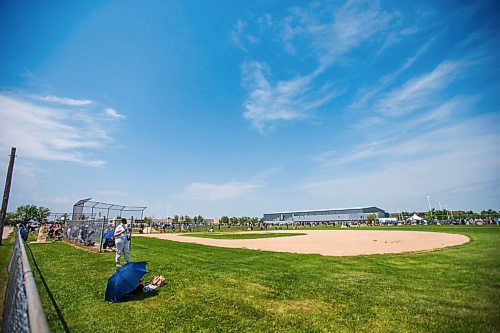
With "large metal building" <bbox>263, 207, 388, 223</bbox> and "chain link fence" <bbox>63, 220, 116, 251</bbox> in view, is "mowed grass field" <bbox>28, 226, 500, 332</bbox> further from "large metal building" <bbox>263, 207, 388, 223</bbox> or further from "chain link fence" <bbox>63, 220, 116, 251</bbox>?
"large metal building" <bbox>263, 207, 388, 223</bbox>

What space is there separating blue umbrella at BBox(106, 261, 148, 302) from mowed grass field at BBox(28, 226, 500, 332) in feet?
0.82

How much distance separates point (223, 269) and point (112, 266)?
4.81m

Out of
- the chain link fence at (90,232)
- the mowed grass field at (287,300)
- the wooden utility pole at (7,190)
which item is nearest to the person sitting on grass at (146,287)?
the mowed grass field at (287,300)

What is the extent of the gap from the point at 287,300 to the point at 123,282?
411cm

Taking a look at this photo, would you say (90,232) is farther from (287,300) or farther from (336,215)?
(336,215)

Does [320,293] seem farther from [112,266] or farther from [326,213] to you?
[326,213]

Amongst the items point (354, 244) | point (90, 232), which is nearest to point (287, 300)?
point (90, 232)

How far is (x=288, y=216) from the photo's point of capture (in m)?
162

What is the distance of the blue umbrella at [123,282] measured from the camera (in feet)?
21.7

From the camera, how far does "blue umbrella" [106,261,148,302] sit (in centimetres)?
661

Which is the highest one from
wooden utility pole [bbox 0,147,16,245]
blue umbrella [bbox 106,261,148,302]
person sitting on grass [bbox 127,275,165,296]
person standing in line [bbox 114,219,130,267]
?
wooden utility pole [bbox 0,147,16,245]

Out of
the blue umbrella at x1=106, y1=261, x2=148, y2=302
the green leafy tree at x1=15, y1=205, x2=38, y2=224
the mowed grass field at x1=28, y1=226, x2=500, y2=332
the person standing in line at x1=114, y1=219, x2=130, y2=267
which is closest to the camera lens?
the mowed grass field at x1=28, y1=226, x2=500, y2=332

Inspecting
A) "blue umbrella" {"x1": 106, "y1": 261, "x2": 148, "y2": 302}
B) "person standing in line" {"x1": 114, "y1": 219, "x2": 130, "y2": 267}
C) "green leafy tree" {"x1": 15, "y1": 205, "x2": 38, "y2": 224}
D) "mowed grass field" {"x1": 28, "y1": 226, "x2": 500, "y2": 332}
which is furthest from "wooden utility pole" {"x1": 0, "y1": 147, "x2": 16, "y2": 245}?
"green leafy tree" {"x1": 15, "y1": 205, "x2": 38, "y2": 224}

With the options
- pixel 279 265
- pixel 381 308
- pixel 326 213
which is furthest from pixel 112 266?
pixel 326 213
